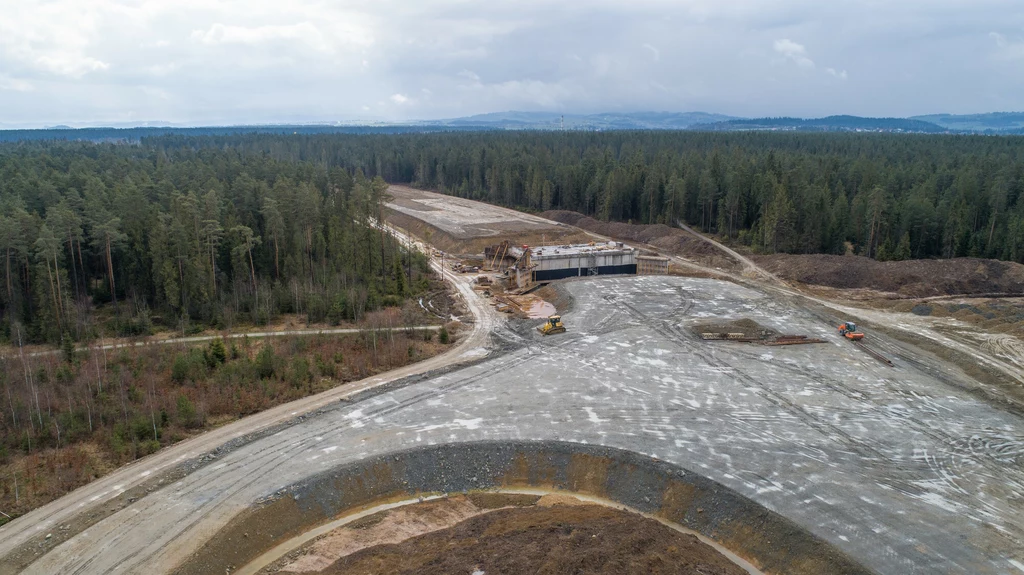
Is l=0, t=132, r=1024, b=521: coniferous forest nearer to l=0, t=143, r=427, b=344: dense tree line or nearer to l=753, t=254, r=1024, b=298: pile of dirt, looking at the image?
l=0, t=143, r=427, b=344: dense tree line

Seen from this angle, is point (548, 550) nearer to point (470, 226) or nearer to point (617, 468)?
point (617, 468)

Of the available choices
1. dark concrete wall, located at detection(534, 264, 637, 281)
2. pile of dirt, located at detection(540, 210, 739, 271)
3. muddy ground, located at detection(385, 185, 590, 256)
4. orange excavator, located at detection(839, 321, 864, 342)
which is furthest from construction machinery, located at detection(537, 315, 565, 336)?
muddy ground, located at detection(385, 185, 590, 256)

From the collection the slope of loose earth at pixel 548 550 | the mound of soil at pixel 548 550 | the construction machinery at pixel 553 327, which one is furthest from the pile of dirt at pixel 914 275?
the mound of soil at pixel 548 550

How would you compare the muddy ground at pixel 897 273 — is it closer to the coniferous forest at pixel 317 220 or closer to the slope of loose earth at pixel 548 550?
the coniferous forest at pixel 317 220

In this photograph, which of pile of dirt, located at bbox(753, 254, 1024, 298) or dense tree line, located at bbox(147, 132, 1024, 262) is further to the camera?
dense tree line, located at bbox(147, 132, 1024, 262)

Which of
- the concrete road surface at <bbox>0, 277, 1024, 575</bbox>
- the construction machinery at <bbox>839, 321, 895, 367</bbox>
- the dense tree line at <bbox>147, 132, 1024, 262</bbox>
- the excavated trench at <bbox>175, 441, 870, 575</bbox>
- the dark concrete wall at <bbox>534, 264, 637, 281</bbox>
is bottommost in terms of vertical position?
the excavated trench at <bbox>175, 441, 870, 575</bbox>

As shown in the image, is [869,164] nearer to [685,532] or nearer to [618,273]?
[618,273]

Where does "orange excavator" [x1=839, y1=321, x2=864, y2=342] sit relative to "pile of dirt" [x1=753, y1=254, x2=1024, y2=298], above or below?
below

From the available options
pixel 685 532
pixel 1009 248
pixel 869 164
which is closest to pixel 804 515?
pixel 685 532

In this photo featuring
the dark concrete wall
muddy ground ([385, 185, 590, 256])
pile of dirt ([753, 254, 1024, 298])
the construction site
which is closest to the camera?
the construction site
